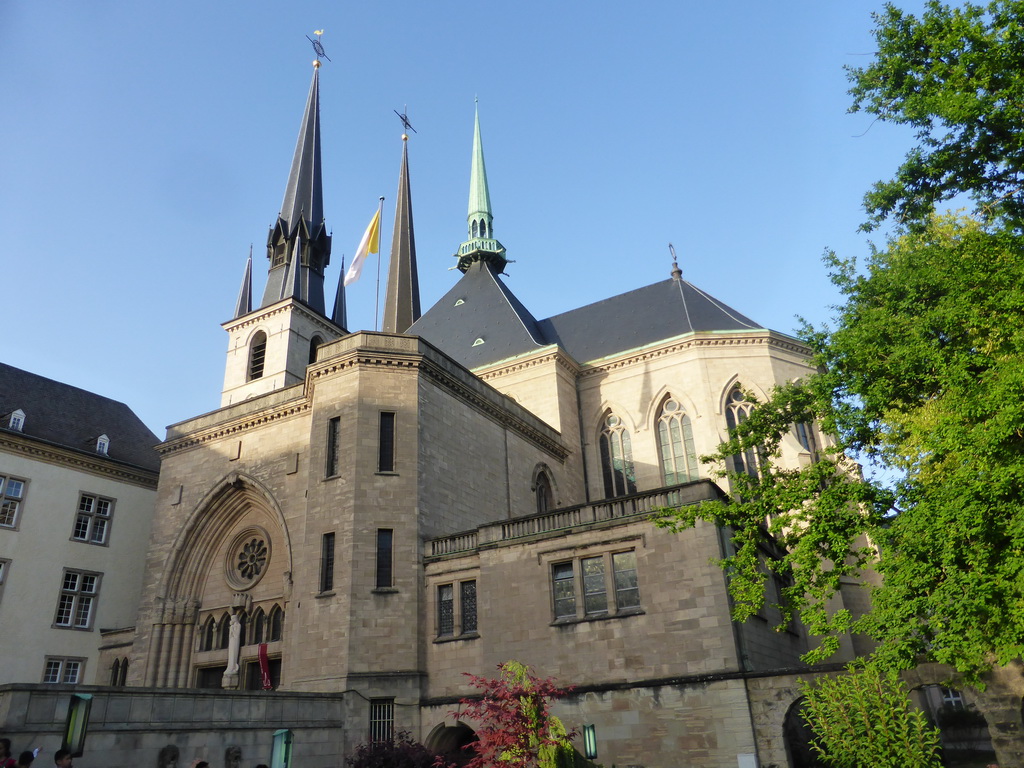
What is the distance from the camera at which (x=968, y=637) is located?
39.7 ft

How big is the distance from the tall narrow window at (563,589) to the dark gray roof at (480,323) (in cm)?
1578

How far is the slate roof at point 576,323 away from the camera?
35094 millimetres

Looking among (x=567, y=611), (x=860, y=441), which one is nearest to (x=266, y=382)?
(x=567, y=611)

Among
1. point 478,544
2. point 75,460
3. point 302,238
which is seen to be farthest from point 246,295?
point 478,544

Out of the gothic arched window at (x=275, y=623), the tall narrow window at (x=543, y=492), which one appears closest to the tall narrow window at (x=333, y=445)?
the gothic arched window at (x=275, y=623)

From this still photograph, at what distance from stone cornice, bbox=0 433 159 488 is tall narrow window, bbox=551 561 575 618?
20.0 m

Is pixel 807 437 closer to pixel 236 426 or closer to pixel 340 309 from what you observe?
pixel 236 426

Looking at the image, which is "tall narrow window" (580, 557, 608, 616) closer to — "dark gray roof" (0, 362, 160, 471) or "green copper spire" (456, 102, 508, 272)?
Result: "dark gray roof" (0, 362, 160, 471)

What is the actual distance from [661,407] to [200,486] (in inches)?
724

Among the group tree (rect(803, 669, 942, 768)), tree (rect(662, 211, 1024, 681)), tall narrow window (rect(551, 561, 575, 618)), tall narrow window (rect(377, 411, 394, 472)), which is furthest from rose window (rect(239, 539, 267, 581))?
tree (rect(803, 669, 942, 768))

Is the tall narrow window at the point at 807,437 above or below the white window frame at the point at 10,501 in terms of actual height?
above

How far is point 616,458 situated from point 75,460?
69.7ft

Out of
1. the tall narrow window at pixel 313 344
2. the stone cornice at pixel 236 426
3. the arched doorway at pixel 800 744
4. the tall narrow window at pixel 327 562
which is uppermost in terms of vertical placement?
the tall narrow window at pixel 313 344

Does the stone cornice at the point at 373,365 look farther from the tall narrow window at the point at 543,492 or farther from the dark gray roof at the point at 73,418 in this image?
the dark gray roof at the point at 73,418
